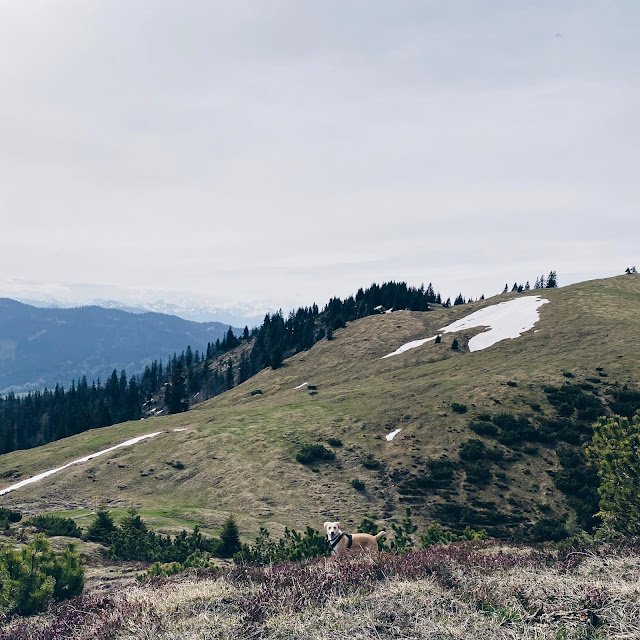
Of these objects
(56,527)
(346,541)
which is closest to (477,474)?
(346,541)

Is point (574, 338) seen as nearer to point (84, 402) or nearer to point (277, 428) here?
point (277, 428)

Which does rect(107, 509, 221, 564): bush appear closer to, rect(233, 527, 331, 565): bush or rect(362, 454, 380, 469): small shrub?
rect(233, 527, 331, 565): bush

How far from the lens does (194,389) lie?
179250mm

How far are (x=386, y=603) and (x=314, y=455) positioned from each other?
34.4 meters

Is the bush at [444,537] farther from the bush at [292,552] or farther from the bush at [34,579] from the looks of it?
the bush at [34,579]

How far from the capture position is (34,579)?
11.0 meters

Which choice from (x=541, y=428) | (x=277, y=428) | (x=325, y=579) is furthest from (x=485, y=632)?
(x=277, y=428)

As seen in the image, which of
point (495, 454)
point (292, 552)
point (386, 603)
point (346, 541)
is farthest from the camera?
point (495, 454)

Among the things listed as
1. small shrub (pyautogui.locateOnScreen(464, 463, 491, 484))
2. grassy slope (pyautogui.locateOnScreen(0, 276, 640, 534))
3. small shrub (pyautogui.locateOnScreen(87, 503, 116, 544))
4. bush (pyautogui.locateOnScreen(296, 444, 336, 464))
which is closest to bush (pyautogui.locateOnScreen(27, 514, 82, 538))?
small shrub (pyautogui.locateOnScreen(87, 503, 116, 544))

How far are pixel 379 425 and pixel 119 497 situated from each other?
1018 inches

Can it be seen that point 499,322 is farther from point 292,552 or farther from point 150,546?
point 292,552

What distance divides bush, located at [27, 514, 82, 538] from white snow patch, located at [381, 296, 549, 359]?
219 feet

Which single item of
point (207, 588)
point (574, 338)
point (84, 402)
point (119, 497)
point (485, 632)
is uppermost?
→ point (574, 338)

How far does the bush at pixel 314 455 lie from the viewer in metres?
42.3
